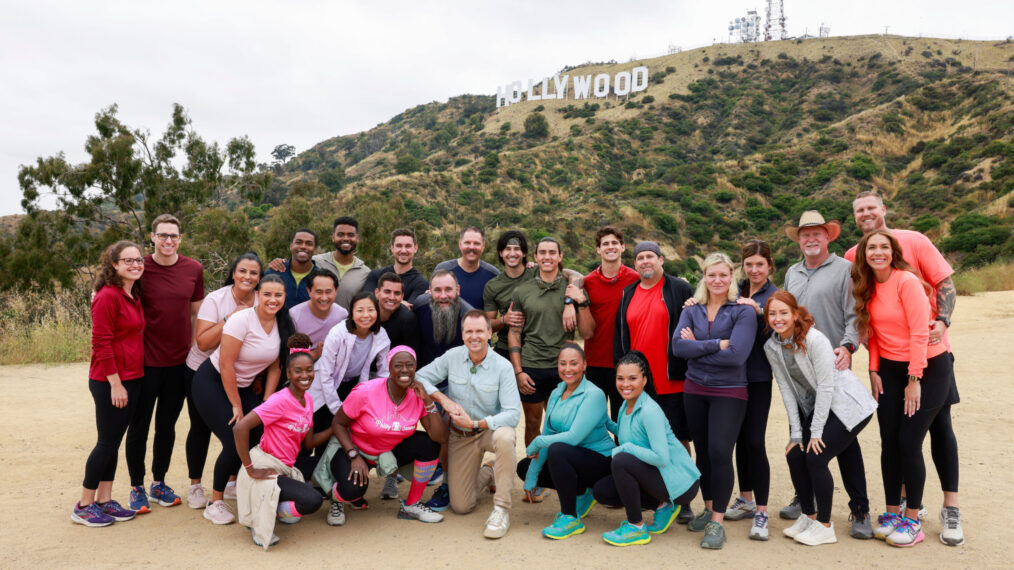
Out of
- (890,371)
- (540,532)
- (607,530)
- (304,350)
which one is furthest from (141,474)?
(890,371)

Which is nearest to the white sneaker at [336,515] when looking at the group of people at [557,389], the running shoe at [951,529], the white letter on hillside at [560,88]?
the group of people at [557,389]

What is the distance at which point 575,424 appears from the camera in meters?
4.36

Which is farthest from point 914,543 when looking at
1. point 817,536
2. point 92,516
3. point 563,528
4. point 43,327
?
point 43,327

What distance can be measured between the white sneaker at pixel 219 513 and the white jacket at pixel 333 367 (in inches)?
35.3

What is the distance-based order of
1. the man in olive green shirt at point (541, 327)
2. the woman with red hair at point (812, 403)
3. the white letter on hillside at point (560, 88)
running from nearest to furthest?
the woman with red hair at point (812, 403) → the man in olive green shirt at point (541, 327) → the white letter on hillside at point (560, 88)

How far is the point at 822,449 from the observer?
401cm

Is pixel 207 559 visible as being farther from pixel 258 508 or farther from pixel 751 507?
pixel 751 507

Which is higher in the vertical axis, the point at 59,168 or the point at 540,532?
the point at 59,168

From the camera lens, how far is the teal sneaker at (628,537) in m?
4.08

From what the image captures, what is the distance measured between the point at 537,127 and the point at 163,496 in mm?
58424

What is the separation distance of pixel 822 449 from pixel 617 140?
167ft

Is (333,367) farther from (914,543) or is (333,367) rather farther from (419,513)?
(914,543)

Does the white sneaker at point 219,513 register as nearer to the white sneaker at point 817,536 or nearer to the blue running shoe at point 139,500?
the blue running shoe at point 139,500

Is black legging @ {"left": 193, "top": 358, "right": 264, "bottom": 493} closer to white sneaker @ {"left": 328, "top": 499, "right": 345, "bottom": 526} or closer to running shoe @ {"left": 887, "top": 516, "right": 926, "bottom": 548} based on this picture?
white sneaker @ {"left": 328, "top": 499, "right": 345, "bottom": 526}
